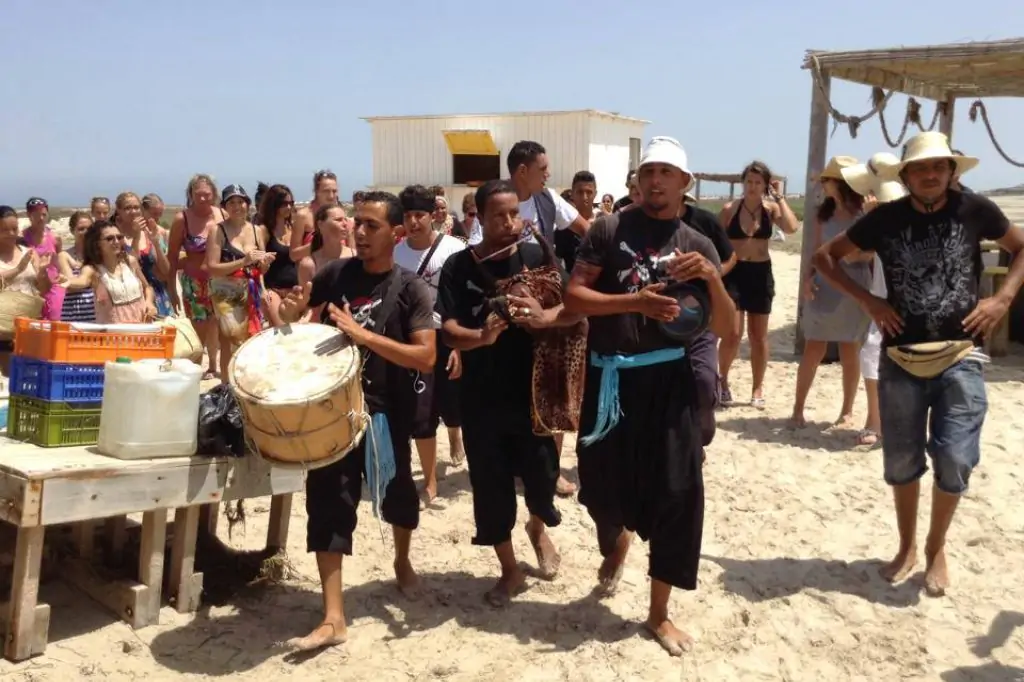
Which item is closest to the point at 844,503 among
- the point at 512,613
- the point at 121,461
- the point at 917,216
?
the point at 917,216

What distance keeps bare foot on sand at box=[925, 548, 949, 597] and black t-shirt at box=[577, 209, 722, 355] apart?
6.16 ft

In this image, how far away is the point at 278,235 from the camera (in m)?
7.93

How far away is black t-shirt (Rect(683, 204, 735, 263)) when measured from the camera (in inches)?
209

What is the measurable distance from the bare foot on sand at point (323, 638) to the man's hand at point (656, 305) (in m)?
1.84

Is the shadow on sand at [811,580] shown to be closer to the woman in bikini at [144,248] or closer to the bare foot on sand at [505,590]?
the bare foot on sand at [505,590]

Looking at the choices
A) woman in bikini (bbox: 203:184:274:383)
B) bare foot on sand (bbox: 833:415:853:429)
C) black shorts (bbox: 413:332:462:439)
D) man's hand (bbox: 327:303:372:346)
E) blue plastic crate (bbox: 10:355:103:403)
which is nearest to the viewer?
man's hand (bbox: 327:303:372:346)

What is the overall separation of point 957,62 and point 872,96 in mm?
1226

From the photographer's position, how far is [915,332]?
459cm

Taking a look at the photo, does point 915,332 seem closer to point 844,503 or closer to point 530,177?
point 844,503

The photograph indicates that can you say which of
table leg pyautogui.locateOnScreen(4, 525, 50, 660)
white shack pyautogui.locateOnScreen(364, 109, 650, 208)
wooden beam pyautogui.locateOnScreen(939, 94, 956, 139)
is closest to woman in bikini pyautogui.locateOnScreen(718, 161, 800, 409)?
table leg pyautogui.locateOnScreen(4, 525, 50, 660)

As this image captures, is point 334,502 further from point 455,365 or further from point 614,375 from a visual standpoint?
point 614,375

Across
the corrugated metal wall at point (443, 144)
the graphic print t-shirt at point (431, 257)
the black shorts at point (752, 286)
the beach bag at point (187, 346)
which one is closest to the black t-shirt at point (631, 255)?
the graphic print t-shirt at point (431, 257)

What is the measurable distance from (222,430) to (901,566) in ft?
10.9

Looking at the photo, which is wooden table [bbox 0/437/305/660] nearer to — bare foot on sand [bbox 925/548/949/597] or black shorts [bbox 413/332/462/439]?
black shorts [bbox 413/332/462/439]
